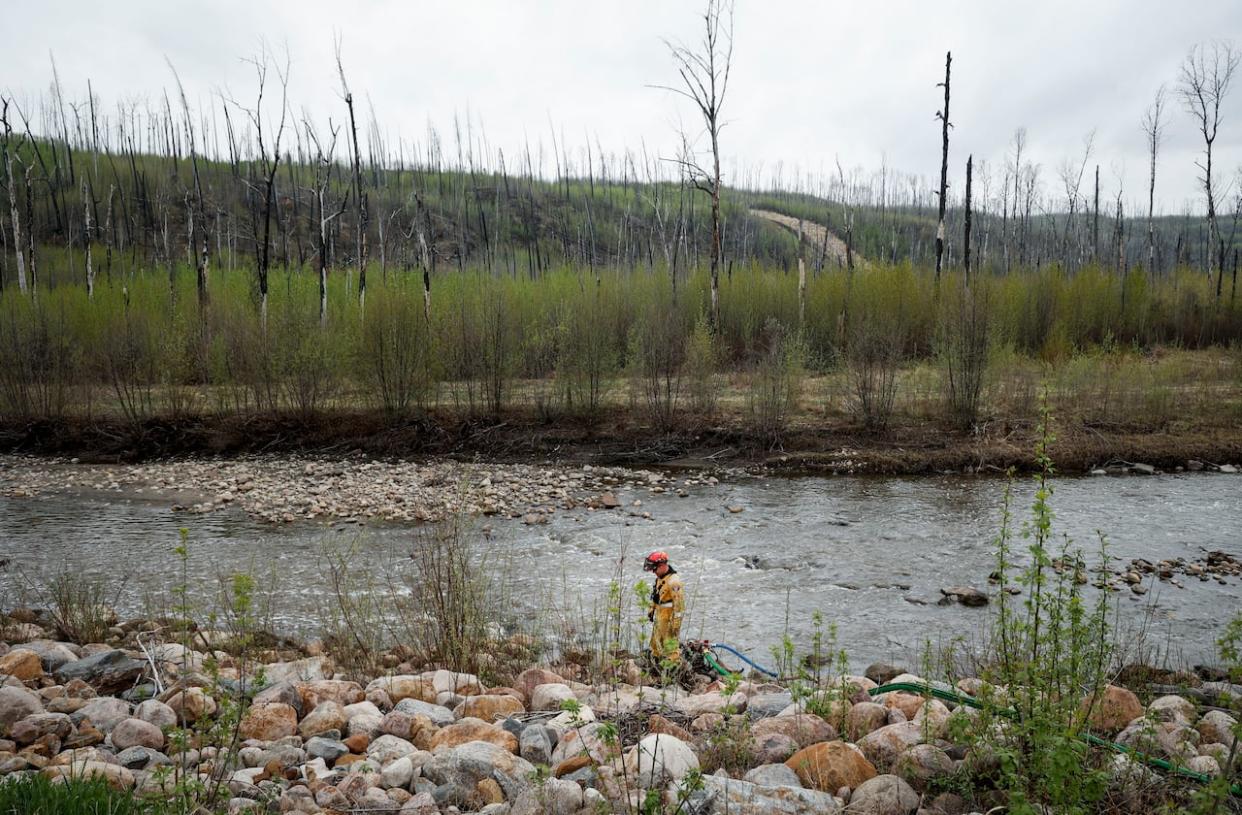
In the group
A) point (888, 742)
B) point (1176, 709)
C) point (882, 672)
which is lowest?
point (882, 672)

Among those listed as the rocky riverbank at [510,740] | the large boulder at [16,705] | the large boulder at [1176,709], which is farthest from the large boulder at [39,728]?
the large boulder at [1176,709]

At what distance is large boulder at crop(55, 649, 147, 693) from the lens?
16.6 feet

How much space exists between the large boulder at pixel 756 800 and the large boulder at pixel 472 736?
1.23m

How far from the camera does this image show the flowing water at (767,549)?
25.7ft

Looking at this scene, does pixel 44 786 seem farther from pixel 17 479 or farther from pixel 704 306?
pixel 704 306

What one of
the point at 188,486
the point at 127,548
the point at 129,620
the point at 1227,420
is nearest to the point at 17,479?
the point at 188,486

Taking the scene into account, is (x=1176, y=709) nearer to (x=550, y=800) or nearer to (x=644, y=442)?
(x=550, y=800)

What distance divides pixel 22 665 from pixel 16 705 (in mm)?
1162

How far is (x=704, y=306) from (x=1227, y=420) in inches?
572

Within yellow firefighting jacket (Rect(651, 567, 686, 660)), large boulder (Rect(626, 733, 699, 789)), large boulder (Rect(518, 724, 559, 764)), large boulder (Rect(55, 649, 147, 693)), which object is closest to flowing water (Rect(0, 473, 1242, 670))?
yellow firefighting jacket (Rect(651, 567, 686, 660))

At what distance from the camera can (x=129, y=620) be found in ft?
24.1

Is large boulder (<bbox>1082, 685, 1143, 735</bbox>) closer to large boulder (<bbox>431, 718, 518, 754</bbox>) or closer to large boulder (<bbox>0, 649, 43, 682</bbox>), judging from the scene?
large boulder (<bbox>431, 718, 518, 754</bbox>)

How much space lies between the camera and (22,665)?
5109mm

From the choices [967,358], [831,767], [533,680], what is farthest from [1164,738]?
[967,358]
